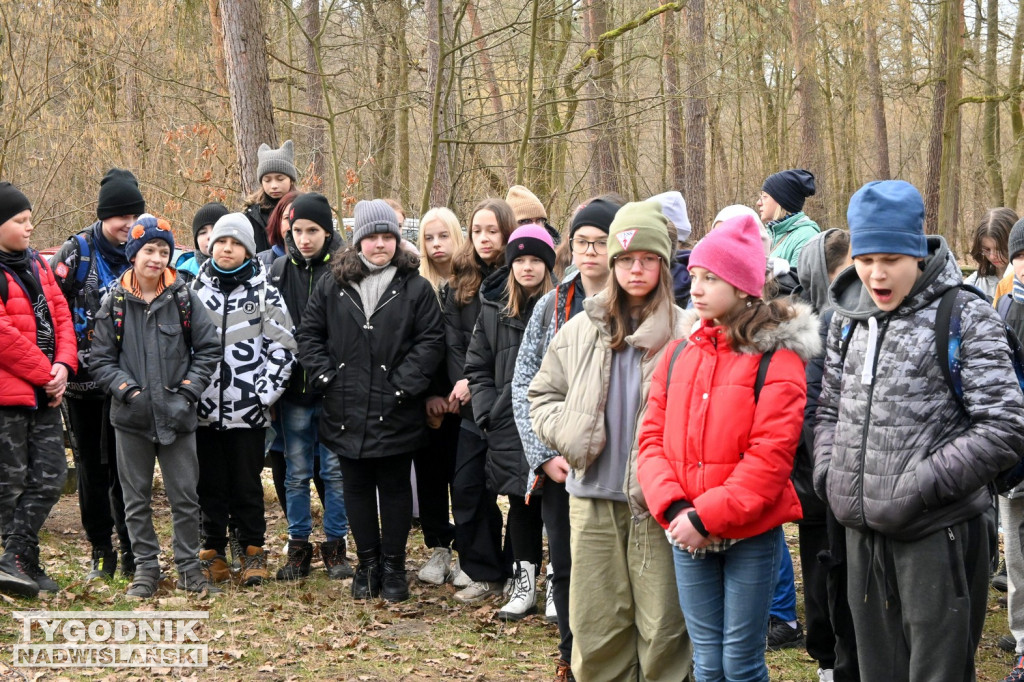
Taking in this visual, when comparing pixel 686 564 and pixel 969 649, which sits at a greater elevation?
pixel 686 564

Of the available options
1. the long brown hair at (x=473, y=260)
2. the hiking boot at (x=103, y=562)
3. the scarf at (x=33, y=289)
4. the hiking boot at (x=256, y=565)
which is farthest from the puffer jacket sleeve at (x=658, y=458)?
the hiking boot at (x=103, y=562)

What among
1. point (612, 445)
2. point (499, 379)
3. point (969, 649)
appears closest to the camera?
point (969, 649)

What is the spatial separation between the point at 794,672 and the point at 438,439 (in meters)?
2.68

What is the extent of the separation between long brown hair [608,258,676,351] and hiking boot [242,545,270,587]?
10.7ft

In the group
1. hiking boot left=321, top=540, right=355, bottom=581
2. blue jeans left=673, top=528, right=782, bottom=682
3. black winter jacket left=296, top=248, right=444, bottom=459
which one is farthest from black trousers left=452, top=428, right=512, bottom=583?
blue jeans left=673, top=528, right=782, bottom=682

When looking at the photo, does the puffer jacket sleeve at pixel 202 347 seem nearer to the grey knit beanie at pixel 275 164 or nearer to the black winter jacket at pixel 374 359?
the black winter jacket at pixel 374 359

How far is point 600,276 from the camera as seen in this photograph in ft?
15.8

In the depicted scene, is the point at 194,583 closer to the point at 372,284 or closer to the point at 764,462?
the point at 372,284

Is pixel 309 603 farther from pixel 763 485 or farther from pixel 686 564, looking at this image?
pixel 763 485

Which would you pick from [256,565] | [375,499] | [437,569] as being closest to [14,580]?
[256,565]

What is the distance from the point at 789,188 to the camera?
20.8 ft

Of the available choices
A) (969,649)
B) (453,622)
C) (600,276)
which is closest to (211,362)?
(453,622)

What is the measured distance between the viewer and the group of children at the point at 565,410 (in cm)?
345

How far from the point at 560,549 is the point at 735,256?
1742 mm
